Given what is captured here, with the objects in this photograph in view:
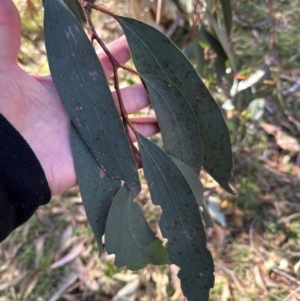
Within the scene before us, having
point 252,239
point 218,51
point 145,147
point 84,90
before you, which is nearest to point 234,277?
point 252,239

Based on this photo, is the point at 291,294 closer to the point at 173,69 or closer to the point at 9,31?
Result: the point at 173,69

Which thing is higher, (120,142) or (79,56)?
(79,56)

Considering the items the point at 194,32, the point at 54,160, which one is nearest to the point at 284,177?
the point at 194,32

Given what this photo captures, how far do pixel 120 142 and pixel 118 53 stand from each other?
1.15 feet

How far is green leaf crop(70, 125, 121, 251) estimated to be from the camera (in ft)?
2.46

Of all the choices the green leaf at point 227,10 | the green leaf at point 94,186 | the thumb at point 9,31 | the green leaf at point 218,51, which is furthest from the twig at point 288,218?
the thumb at point 9,31

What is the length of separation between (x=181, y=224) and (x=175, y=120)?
0.19 m

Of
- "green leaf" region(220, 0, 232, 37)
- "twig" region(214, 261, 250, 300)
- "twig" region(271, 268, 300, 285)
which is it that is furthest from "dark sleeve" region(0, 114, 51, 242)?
"twig" region(271, 268, 300, 285)

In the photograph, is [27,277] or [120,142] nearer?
[120,142]

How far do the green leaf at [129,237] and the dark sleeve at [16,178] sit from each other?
18cm

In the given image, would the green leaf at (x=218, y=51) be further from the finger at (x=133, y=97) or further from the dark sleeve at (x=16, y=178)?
the dark sleeve at (x=16, y=178)

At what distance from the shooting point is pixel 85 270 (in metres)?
1.55

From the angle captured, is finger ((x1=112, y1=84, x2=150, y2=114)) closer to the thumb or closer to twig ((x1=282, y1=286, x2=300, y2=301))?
the thumb

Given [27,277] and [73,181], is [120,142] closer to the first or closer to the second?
[73,181]
